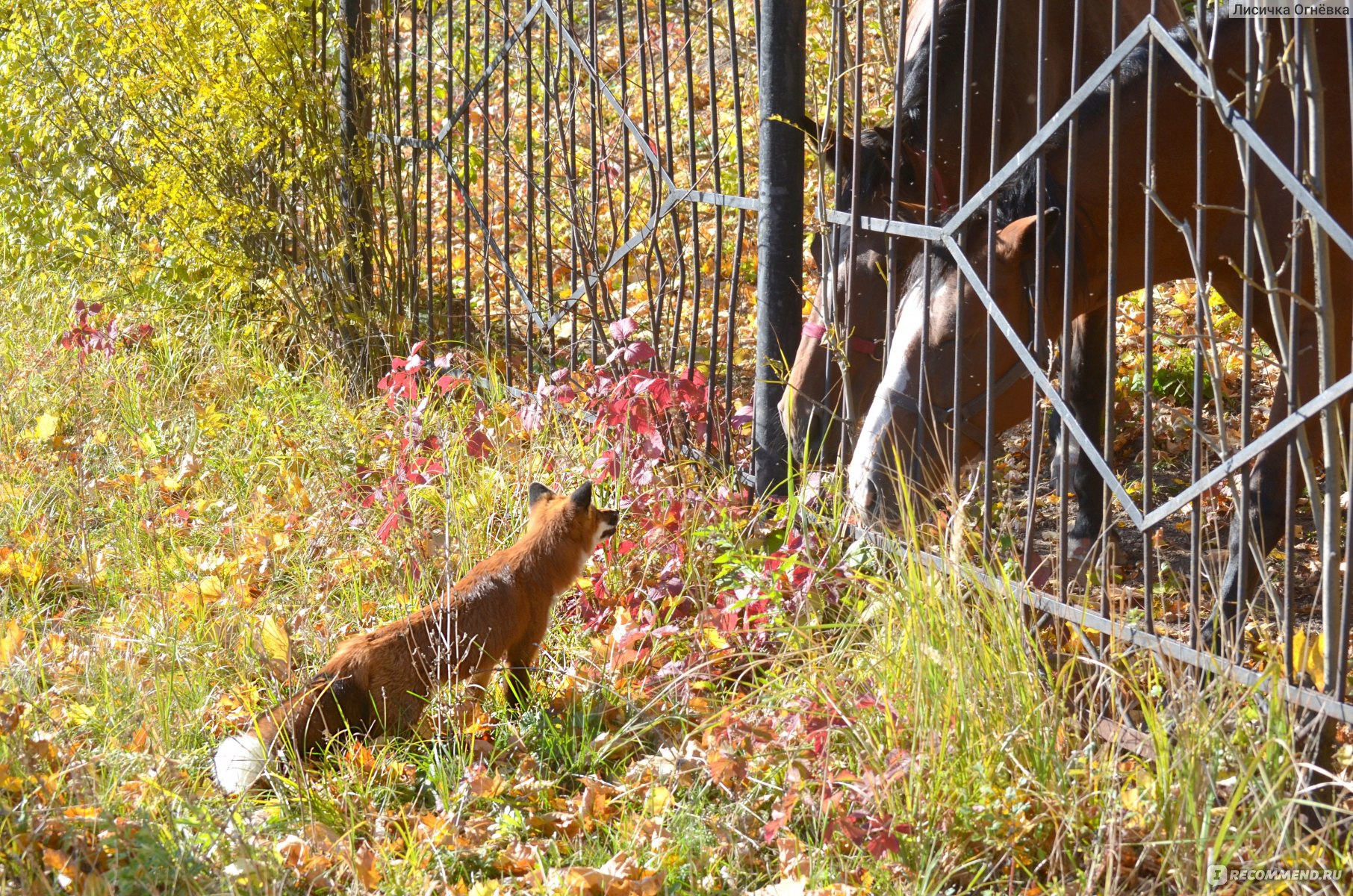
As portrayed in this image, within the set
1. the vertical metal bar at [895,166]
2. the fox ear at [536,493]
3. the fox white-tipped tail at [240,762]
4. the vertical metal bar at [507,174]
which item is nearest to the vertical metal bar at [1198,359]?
the vertical metal bar at [895,166]

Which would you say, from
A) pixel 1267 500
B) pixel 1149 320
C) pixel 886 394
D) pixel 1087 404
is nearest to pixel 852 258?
pixel 886 394

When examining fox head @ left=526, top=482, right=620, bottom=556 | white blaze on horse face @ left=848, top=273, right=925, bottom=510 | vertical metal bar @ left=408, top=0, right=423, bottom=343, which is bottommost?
fox head @ left=526, top=482, right=620, bottom=556

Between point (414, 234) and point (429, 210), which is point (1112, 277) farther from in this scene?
point (414, 234)

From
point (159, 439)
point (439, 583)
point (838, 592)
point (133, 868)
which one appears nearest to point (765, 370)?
point (838, 592)

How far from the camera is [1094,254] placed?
12.6 feet

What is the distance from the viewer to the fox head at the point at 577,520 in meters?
→ 3.54

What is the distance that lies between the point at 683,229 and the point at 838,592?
5125 millimetres

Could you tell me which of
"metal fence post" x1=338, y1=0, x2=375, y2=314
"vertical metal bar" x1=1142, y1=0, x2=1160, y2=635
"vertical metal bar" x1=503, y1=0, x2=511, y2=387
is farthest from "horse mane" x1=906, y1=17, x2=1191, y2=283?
"metal fence post" x1=338, y1=0, x2=375, y2=314

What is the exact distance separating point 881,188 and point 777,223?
0.37m

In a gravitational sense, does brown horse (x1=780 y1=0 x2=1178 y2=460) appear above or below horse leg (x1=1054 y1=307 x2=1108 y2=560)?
above

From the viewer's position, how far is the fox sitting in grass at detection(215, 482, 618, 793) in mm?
3113

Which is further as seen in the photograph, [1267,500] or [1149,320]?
[1267,500]

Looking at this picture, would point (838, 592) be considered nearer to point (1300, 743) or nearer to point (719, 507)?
point (719, 507)

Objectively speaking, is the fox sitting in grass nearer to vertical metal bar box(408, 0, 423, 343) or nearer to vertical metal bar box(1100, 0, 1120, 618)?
vertical metal bar box(1100, 0, 1120, 618)
